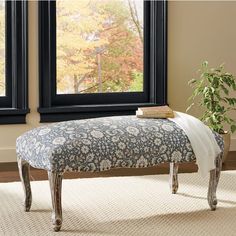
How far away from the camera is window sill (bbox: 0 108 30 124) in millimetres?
5077

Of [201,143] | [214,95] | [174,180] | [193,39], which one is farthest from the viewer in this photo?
[193,39]

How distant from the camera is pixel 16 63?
5.07 metres

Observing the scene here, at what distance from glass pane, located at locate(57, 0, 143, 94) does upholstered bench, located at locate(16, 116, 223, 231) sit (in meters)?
1.65

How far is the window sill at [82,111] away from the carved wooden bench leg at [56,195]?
73.3 inches

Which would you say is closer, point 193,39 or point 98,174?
point 98,174

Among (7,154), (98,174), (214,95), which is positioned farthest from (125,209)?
(214,95)

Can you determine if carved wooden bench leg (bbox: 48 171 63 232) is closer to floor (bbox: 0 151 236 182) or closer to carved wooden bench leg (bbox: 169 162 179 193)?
carved wooden bench leg (bbox: 169 162 179 193)

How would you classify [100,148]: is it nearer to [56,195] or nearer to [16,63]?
[56,195]

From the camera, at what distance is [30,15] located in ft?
16.7

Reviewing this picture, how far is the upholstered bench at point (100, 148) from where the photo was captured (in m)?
3.36

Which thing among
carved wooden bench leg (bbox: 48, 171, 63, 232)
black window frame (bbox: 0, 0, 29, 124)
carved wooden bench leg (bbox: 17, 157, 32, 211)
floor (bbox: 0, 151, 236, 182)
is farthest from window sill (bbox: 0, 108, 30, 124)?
carved wooden bench leg (bbox: 48, 171, 63, 232)

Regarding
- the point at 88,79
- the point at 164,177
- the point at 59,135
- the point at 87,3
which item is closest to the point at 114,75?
the point at 88,79

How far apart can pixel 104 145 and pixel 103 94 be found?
202 cm

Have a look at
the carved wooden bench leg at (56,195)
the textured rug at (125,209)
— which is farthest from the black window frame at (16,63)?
the carved wooden bench leg at (56,195)
